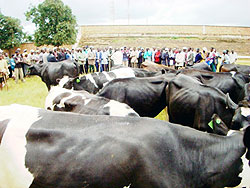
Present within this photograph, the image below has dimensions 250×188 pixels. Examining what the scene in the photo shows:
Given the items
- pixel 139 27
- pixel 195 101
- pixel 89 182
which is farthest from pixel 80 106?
pixel 139 27

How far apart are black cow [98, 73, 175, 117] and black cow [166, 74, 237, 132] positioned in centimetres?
35

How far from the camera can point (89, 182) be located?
2.38m

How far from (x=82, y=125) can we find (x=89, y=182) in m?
0.57

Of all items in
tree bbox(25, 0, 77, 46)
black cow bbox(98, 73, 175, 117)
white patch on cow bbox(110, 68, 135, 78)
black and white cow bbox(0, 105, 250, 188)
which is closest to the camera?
black and white cow bbox(0, 105, 250, 188)

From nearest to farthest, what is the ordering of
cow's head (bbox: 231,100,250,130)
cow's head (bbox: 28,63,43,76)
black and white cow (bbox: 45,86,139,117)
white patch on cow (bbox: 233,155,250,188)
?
white patch on cow (bbox: 233,155,250,188)
cow's head (bbox: 231,100,250,130)
black and white cow (bbox: 45,86,139,117)
cow's head (bbox: 28,63,43,76)

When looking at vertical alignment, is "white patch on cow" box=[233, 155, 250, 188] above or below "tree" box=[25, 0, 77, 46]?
below

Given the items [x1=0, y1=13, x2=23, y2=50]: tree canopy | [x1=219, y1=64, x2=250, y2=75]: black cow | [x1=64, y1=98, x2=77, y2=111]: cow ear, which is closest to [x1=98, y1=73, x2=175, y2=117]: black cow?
[x1=64, y1=98, x2=77, y2=111]: cow ear

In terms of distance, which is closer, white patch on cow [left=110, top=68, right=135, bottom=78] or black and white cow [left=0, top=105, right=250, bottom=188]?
black and white cow [left=0, top=105, right=250, bottom=188]

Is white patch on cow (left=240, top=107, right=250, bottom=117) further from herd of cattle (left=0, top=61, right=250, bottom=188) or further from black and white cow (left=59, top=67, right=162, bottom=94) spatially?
black and white cow (left=59, top=67, right=162, bottom=94)

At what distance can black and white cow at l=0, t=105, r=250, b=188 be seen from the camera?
2398 millimetres

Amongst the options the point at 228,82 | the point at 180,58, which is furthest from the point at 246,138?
the point at 180,58

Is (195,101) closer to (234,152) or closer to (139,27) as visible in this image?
(234,152)

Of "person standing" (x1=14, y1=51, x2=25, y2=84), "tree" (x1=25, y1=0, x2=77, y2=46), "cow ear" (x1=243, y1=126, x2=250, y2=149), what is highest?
"tree" (x1=25, y1=0, x2=77, y2=46)

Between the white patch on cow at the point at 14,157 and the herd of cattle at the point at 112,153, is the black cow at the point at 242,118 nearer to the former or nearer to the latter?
the herd of cattle at the point at 112,153
